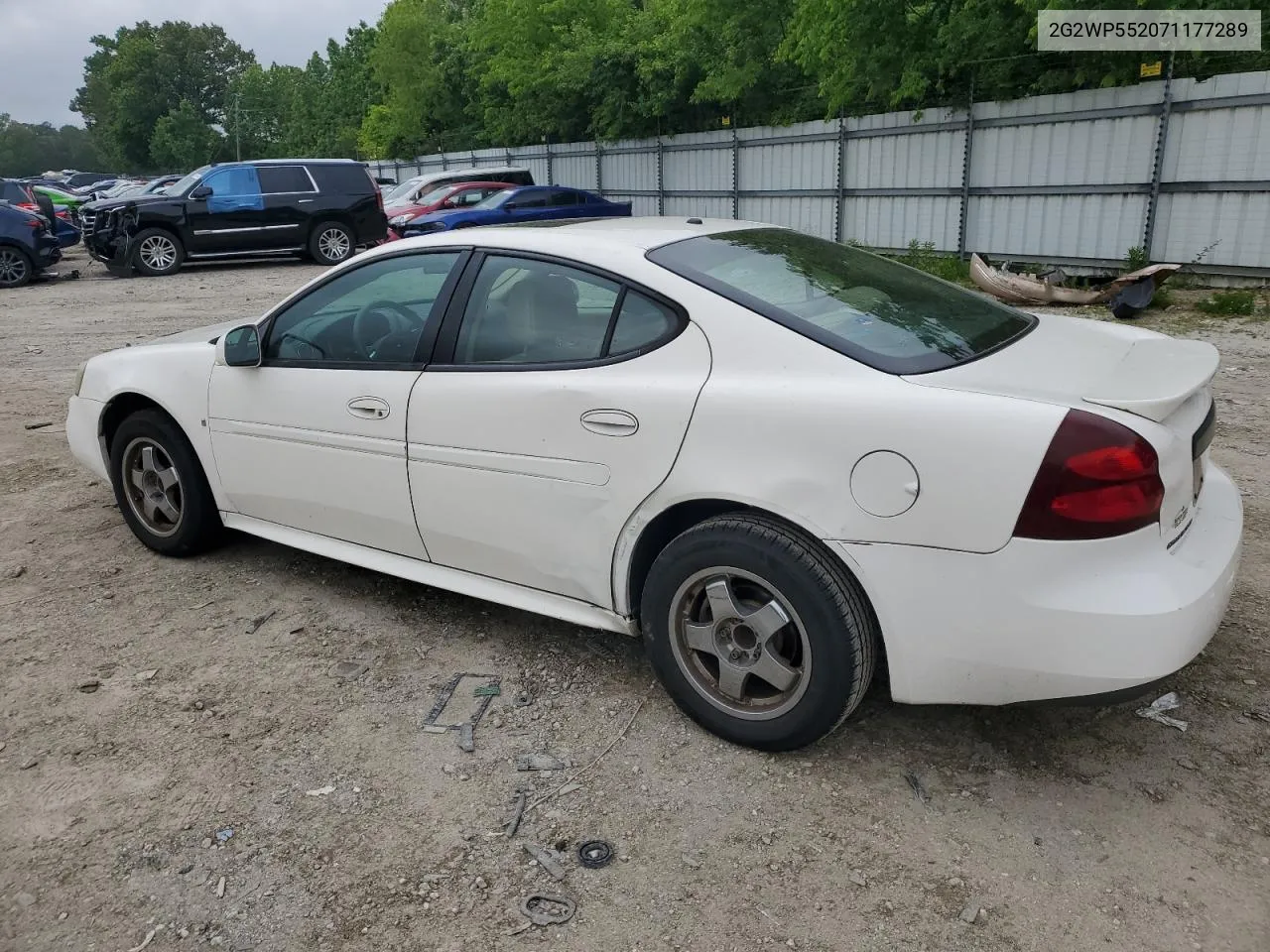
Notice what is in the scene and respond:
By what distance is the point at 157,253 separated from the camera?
1777 centimetres

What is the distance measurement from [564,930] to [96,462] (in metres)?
3.63

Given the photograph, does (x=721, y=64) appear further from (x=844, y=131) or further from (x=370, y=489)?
(x=370, y=489)

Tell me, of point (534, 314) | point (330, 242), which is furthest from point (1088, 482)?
Result: point (330, 242)

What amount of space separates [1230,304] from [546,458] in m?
10.2

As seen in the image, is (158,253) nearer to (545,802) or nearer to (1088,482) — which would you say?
(545,802)

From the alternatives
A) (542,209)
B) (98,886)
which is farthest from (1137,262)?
(98,886)

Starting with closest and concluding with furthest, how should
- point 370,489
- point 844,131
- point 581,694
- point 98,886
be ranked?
point 98,886
point 581,694
point 370,489
point 844,131

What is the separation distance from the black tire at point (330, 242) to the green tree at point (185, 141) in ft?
201

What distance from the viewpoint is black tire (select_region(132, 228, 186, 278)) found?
17531 millimetres

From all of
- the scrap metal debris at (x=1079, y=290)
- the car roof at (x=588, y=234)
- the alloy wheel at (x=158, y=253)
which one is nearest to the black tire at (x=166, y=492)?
the car roof at (x=588, y=234)

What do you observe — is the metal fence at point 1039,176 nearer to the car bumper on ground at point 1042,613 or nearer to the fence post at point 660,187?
the fence post at point 660,187

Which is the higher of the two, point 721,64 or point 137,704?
point 721,64

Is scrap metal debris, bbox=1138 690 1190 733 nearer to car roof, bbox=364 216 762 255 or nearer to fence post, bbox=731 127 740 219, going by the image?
car roof, bbox=364 216 762 255

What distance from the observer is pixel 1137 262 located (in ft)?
40.6
